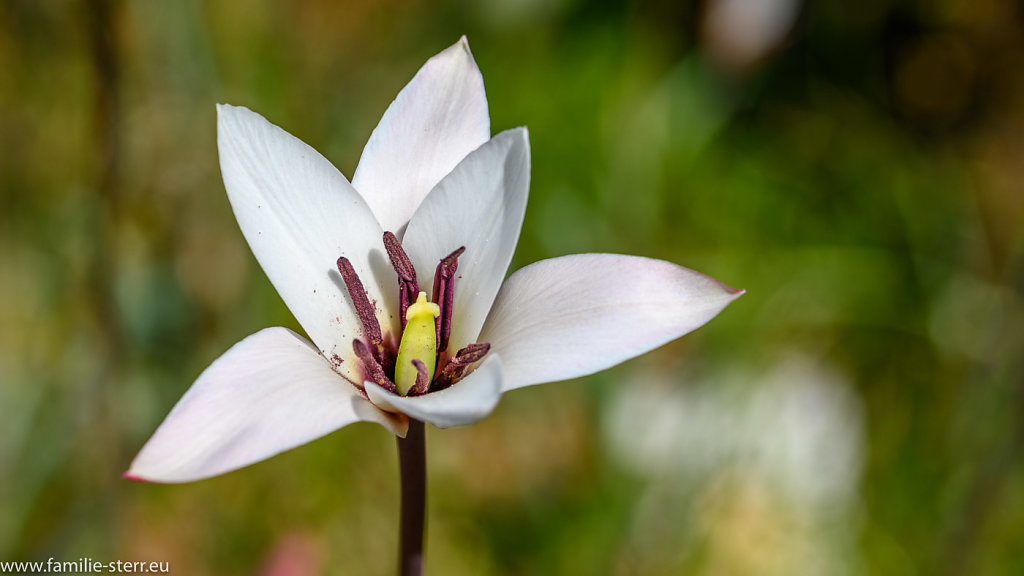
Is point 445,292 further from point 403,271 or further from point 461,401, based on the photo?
point 461,401

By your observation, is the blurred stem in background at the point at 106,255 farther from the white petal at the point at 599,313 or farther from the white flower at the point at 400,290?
the white petal at the point at 599,313

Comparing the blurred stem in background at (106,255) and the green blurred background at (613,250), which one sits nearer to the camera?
the blurred stem in background at (106,255)

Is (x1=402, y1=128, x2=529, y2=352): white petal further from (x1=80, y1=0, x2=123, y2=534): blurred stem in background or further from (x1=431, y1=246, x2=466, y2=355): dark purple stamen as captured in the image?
(x1=80, y1=0, x2=123, y2=534): blurred stem in background

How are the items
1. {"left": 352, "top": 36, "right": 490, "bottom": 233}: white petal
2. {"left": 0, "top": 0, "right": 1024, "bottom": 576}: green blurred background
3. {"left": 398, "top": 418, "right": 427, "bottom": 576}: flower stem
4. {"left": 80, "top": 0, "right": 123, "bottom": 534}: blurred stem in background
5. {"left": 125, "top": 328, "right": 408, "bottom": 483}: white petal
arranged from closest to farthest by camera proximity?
1. {"left": 125, "top": 328, "right": 408, "bottom": 483}: white petal
2. {"left": 398, "top": 418, "right": 427, "bottom": 576}: flower stem
3. {"left": 352, "top": 36, "right": 490, "bottom": 233}: white petal
4. {"left": 80, "top": 0, "right": 123, "bottom": 534}: blurred stem in background
5. {"left": 0, "top": 0, "right": 1024, "bottom": 576}: green blurred background

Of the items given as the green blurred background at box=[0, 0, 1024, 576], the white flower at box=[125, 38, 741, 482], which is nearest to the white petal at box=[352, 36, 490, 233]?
the white flower at box=[125, 38, 741, 482]

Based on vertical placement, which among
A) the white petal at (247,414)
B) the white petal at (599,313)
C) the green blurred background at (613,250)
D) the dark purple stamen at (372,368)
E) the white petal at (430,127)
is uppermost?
the white petal at (430,127)

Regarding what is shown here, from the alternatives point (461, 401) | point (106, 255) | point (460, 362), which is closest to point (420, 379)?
point (460, 362)

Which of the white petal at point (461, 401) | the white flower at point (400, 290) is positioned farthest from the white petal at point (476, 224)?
the white petal at point (461, 401)

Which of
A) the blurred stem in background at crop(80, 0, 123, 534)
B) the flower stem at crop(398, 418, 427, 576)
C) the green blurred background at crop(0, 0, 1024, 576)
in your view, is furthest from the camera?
the green blurred background at crop(0, 0, 1024, 576)
